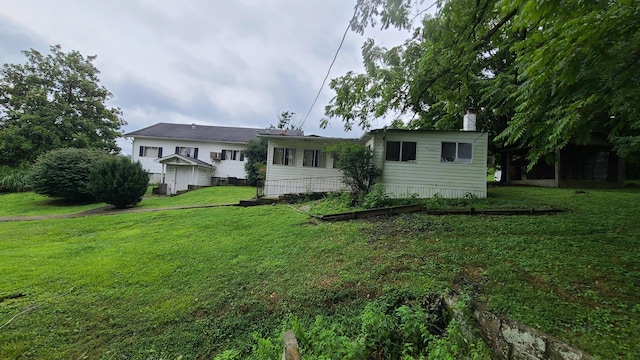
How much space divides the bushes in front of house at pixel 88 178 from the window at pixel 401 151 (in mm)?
12355

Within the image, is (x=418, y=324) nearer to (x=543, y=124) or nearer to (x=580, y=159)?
(x=543, y=124)

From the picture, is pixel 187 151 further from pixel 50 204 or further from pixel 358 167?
pixel 358 167

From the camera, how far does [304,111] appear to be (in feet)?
36.3

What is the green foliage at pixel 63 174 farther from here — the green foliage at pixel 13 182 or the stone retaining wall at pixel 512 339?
the stone retaining wall at pixel 512 339

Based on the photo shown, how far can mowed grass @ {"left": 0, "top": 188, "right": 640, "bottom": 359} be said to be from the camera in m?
2.87

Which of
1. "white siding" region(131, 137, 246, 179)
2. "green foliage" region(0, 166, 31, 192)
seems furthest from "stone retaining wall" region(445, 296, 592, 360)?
"green foliage" region(0, 166, 31, 192)

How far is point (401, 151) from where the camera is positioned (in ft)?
35.7

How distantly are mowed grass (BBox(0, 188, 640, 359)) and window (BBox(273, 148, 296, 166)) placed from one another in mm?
6952

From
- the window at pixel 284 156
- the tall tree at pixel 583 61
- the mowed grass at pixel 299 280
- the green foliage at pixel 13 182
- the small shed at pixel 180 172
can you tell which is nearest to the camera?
the tall tree at pixel 583 61

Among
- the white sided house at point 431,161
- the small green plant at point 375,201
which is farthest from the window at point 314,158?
the small green plant at point 375,201

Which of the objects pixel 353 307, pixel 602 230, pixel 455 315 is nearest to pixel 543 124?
pixel 602 230

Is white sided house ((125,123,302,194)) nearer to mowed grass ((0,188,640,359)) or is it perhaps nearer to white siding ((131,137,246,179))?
white siding ((131,137,246,179))

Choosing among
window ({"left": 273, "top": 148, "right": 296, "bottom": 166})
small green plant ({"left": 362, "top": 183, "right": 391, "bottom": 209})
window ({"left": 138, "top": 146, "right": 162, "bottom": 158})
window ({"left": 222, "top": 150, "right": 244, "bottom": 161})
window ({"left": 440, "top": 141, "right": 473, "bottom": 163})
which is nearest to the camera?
small green plant ({"left": 362, "top": 183, "right": 391, "bottom": 209})

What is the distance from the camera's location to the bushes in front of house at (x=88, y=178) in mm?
12242
